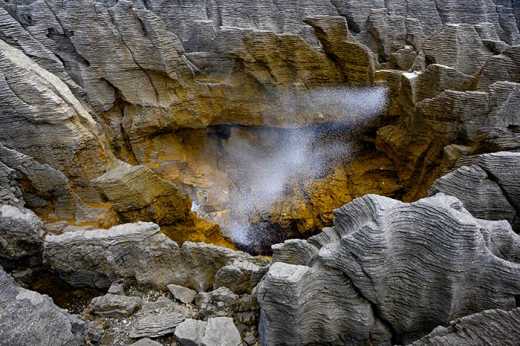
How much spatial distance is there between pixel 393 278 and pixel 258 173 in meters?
6.55

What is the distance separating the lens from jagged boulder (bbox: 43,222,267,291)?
207 inches

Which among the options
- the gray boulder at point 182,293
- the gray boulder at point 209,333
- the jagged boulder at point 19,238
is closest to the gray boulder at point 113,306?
the gray boulder at point 182,293

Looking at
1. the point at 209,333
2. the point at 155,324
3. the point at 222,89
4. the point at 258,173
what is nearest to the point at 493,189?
the point at 209,333

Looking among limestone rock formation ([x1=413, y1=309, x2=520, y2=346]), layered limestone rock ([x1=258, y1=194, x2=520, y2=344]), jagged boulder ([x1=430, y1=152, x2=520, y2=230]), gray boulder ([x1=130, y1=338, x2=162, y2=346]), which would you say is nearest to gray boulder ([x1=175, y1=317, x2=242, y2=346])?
gray boulder ([x1=130, y1=338, x2=162, y2=346])

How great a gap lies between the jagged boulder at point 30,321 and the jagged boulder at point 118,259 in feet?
3.93

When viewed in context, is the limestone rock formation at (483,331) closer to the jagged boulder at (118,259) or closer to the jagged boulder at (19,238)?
the jagged boulder at (118,259)

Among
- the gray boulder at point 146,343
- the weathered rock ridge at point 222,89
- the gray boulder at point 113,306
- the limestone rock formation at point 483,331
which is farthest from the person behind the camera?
the weathered rock ridge at point 222,89

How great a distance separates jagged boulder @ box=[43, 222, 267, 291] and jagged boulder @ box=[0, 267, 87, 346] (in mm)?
1199

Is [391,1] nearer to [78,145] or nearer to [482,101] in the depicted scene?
[482,101]

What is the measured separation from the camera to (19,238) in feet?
17.3

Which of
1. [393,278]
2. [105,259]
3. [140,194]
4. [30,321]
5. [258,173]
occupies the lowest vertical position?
[258,173]

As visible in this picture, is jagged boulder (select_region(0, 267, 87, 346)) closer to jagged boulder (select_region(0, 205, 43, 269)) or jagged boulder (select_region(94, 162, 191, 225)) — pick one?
jagged boulder (select_region(0, 205, 43, 269))

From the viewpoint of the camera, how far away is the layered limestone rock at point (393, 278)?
3438mm

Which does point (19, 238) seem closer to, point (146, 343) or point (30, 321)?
point (30, 321)
